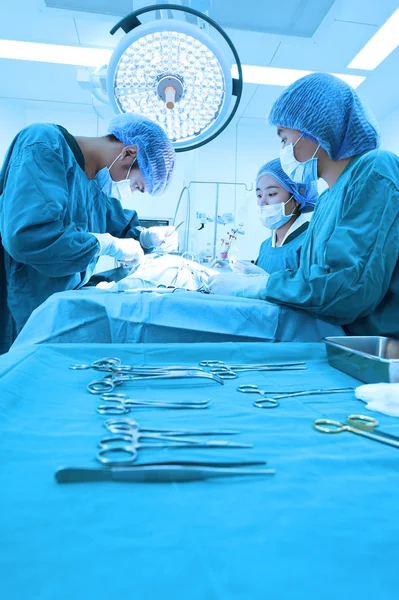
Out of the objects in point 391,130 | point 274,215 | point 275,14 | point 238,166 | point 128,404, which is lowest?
point 128,404

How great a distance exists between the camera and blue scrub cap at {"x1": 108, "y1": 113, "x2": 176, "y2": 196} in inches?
64.1

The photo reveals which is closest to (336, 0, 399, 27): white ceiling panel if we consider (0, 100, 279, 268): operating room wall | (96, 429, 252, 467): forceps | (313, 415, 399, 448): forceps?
(0, 100, 279, 268): operating room wall

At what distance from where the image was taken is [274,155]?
4789 mm

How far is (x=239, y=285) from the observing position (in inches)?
56.8

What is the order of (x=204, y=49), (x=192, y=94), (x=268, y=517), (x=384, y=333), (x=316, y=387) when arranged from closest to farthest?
1. (x=268, y=517)
2. (x=316, y=387)
3. (x=204, y=49)
4. (x=192, y=94)
5. (x=384, y=333)

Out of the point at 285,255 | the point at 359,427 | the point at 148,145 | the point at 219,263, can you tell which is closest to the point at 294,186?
the point at 285,255

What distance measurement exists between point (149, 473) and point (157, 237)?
1.92 metres

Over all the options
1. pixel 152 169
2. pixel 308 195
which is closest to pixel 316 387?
pixel 152 169

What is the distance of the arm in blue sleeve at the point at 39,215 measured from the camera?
1340 mm

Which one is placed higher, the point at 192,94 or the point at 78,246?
the point at 192,94

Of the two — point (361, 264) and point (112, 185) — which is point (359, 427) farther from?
point (112, 185)

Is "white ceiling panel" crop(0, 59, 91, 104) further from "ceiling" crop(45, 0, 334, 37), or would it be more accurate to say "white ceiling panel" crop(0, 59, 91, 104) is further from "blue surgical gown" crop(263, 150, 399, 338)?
"blue surgical gown" crop(263, 150, 399, 338)

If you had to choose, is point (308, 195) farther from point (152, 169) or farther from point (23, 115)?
point (23, 115)

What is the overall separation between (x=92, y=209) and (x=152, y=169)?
317 mm
